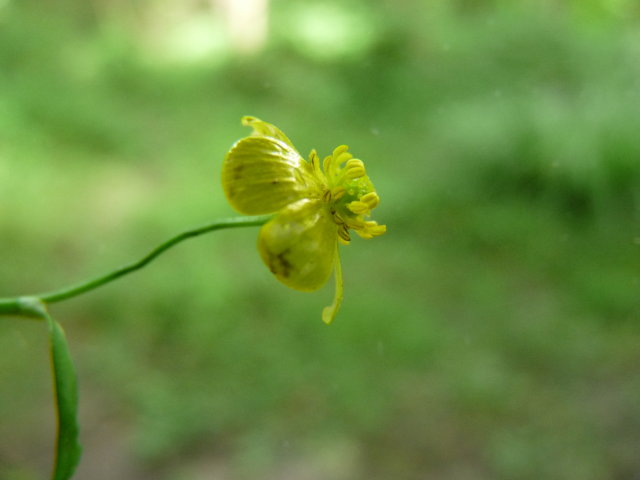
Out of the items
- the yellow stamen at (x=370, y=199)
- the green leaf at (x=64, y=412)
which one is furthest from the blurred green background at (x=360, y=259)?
the yellow stamen at (x=370, y=199)

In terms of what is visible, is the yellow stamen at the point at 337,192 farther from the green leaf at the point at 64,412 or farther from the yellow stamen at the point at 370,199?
the green leaf at the point at 64,412

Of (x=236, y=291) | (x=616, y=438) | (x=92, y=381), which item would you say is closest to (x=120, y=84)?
Result: (x=236, y=291)

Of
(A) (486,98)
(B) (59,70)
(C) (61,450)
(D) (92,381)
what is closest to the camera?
(C) (61,450)

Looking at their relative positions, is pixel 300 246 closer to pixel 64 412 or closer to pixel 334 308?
pixel 334 308

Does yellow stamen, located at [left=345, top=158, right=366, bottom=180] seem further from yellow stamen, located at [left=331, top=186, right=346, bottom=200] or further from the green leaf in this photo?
the green leaf

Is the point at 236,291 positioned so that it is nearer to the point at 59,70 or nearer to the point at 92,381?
the point at 92,381

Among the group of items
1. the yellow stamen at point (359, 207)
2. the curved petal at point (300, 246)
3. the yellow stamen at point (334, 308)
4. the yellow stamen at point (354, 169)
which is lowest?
the yellow stamen at point (334, 308)
